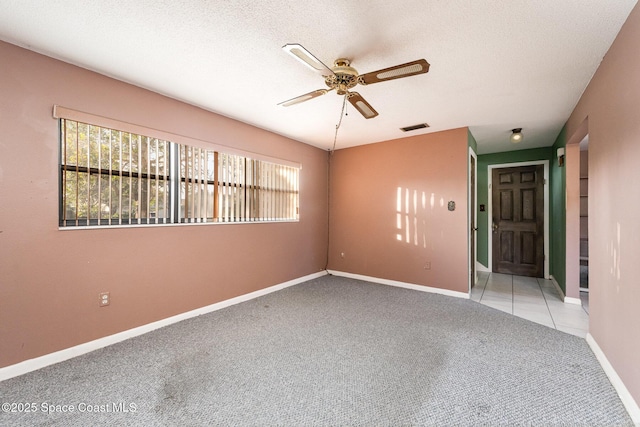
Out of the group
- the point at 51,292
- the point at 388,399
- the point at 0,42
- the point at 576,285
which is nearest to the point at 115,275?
the point at 51,292

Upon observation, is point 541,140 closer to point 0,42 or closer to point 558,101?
point 558,101

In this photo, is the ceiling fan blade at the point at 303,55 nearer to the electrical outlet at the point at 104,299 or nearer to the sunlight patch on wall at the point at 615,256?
the sunlight patch on wall at the point at 615,256

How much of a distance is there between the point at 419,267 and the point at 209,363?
127 inches

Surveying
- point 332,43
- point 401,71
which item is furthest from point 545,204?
point 332,43

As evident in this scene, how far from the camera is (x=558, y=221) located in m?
4.05

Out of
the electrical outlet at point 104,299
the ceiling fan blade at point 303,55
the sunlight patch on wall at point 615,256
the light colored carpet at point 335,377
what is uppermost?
the ceiling fan blade at point 303,55

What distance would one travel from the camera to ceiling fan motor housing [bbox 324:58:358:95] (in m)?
1.98

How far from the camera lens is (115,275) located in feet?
8.18

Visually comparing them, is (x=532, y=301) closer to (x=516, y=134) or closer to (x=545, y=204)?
(x=545, y=204)

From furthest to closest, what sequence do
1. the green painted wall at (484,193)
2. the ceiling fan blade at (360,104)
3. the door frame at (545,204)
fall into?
the green painted wall at (484,193) < the door frame at (545,204) < the ceiling fan blade at (360,104)

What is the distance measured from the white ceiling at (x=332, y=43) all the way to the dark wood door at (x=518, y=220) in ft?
7.81

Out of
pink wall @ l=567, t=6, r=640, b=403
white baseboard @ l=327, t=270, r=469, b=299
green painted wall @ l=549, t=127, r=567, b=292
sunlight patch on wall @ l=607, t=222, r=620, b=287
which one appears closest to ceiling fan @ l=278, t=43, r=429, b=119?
pink wall @ l=567, t=6, r=640, b=403

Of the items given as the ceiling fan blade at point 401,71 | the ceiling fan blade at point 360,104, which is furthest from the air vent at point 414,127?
the ceiling fan blade at point 401,71

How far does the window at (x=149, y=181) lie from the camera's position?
7.55 feet
